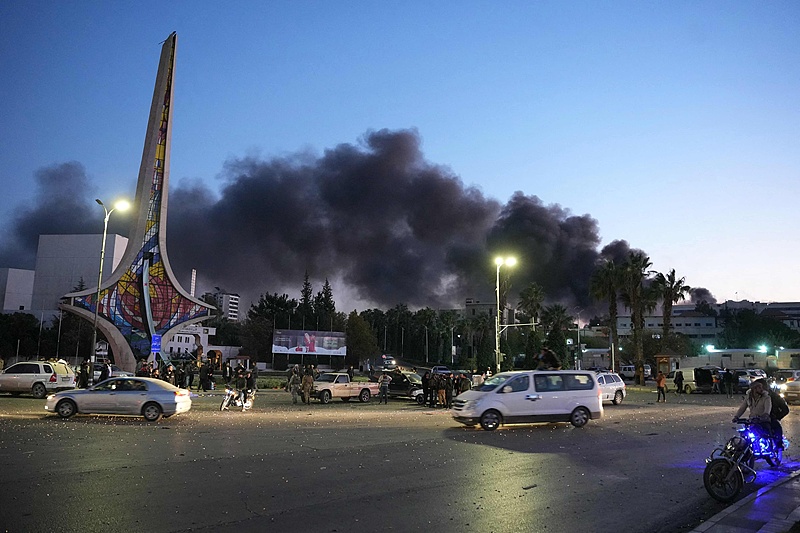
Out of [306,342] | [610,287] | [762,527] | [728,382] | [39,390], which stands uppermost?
[610,287]

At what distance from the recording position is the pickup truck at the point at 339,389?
30031 millimetres

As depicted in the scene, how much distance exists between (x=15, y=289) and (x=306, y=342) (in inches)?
2463

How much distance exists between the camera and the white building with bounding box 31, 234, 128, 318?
107m

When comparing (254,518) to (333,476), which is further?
(333,476)

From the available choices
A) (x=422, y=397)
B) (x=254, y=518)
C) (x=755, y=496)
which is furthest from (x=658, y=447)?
(x=422, y=397)

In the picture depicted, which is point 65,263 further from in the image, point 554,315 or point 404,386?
point 404,386

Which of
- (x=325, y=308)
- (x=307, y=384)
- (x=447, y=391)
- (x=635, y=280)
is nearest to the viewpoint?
(x=447, y=391)

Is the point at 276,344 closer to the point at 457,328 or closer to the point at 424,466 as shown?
the point at 457,328

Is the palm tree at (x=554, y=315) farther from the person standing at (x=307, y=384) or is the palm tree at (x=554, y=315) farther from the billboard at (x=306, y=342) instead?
the person standing at (x=307, y=384)

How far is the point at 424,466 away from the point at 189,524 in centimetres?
494

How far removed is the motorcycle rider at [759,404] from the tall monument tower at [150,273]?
58.9m

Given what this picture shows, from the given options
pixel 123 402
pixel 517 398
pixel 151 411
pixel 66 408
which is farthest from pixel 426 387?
pixel 66 408

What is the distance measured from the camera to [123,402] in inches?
751

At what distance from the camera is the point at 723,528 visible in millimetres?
6734
